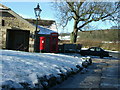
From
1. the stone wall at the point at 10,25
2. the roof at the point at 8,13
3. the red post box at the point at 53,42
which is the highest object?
the roof at the point at 8,13

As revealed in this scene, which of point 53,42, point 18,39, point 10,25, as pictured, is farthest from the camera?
point 18,39

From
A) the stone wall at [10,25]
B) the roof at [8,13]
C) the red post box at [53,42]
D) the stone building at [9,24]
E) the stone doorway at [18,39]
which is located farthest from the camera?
the stone doorway at [18,39]

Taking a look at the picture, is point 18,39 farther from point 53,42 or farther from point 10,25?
point 53,42

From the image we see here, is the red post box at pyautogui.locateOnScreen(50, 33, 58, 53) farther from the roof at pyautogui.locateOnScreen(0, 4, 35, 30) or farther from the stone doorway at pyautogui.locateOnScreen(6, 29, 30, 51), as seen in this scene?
the stone doorway at pyautogui.locateOnScreen(6, 29, 30, 51)

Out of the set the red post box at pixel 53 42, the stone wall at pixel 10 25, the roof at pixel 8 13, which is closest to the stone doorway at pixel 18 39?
the stone wall at pixel 10 25

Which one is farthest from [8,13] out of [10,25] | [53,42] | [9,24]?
[53,42]

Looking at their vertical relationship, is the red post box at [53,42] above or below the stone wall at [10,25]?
below

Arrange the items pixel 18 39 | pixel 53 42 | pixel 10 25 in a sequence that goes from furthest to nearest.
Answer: pixel 18 39 < pixel 53 42 < pixel 10 25

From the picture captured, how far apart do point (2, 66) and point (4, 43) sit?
14.4m

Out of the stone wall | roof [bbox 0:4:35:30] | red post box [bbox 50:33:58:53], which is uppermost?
roof [bbox 0:4:35:30]

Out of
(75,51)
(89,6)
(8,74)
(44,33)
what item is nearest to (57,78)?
(8,74)

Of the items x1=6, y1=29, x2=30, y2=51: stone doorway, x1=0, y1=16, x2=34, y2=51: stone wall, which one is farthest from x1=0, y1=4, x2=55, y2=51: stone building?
x1=6, y1=29, x2=30, y2=51: stone doorway

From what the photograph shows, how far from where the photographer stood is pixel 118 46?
42.2 meters

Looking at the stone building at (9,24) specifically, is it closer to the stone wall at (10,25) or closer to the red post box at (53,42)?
the stone wall at (10,25)
